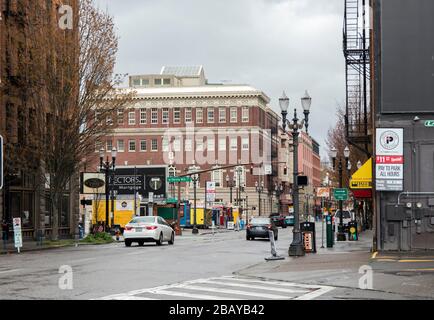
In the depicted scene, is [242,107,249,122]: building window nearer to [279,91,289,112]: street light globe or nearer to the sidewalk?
[279,91,289,112]: street light globe

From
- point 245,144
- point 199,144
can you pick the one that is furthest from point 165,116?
point 245,144

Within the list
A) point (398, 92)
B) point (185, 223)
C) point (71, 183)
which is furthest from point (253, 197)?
point (398, 92)

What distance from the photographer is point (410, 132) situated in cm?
2694

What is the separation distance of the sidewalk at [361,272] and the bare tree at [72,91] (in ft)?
64.1

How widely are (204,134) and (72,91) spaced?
255ft

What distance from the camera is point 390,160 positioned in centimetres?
2684

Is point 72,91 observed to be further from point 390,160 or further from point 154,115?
point 154,115

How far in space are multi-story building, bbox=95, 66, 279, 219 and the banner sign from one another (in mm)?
88352

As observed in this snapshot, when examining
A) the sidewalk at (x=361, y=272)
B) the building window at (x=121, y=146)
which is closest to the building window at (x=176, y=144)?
the building window at (x=121, y=146)

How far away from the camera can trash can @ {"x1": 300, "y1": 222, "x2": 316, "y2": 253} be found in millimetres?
30750

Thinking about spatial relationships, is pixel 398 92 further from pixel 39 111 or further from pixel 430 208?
pixel 39 111
